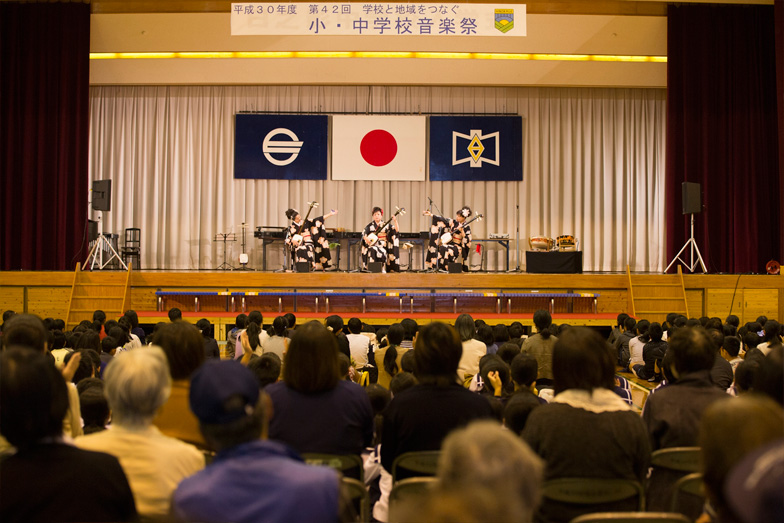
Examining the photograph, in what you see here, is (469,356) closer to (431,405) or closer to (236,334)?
(431,405)

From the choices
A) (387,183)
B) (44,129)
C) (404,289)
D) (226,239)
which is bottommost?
(404,289)

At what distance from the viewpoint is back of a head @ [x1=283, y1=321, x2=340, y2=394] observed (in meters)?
2.36

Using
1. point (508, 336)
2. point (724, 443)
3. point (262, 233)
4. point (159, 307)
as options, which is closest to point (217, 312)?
point (159, 307)

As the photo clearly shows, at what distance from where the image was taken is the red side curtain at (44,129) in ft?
38.0

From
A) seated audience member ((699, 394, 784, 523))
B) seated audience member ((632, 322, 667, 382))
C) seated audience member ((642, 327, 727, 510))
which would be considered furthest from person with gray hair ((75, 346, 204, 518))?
seated audience member ((632, 322, 667, 382))

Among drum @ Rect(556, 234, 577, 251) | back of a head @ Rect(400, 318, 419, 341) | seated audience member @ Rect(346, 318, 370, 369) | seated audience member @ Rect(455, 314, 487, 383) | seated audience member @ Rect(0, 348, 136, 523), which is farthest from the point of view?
drum @ Rect(556, 234, 577, 251)

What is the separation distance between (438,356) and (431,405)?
18 cm

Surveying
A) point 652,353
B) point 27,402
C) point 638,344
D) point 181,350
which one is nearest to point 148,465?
point 27,402

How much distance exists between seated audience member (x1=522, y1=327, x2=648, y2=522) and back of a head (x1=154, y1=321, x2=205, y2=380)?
123 cm

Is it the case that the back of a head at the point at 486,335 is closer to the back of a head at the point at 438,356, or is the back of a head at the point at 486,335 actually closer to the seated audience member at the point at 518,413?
the seated audience member at the point at 518,413

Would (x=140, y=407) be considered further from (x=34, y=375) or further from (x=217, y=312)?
(x=217, y=312)

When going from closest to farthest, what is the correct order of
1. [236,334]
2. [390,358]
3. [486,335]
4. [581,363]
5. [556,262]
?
[581,363]
[390,358]
[486,335]
[236,334]
[556,262]

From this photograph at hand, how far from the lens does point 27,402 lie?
1572 millimetres

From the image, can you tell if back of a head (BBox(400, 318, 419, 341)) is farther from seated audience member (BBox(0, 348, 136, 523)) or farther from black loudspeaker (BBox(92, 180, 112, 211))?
black loudspeaker (BBox(92, 180, 112, 211))
